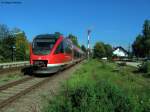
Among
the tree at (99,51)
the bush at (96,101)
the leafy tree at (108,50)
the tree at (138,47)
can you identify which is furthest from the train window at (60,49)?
the leafy tree at (108,50)

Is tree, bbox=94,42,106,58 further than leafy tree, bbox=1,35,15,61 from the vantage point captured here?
Yes

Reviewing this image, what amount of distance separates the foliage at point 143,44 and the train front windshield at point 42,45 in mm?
106943

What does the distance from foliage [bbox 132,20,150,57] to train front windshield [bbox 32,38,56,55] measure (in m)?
107

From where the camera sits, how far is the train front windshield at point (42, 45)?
92.8 ft

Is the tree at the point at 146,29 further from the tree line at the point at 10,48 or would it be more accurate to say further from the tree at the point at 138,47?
the tree line at the point at 10,48

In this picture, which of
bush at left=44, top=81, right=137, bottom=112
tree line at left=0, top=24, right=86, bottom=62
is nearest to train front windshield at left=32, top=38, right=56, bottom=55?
bush at left=44, top=81, right=137, bottom=112

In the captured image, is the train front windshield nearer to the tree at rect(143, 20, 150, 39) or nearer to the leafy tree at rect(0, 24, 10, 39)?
the leafy tree at rect(0, 24, 10, 39)

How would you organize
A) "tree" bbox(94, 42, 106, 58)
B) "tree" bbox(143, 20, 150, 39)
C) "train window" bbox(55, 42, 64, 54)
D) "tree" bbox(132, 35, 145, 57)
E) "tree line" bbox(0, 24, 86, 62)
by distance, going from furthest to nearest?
"tree" bbox(94, 42, 106, 58) → "tree" bbox(143, 20, 150, 39) → "tree" bbox(132, 35, 145, 57) → "tree line" bbox(0, 24, 86, 62) → "train window" bbox(55, 42, 64, 54)

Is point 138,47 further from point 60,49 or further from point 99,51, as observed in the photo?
point 60,49

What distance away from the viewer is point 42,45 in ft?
94.5

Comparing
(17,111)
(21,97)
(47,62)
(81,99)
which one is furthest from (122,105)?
(47,62)

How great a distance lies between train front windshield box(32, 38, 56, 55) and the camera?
28.3 meters

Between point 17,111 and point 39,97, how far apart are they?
3671 millimetres

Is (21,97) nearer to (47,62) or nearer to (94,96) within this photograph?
(94,96)
